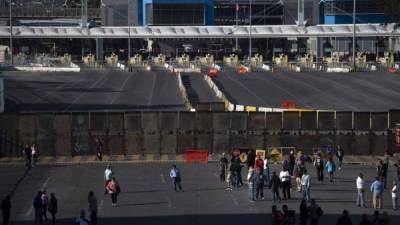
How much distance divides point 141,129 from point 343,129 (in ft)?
28.8

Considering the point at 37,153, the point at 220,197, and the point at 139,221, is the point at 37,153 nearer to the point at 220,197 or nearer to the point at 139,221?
the point at 220,197

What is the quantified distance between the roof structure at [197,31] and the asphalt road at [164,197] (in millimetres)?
91042

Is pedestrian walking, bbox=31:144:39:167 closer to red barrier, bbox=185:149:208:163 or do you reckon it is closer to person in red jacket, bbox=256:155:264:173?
red barrier, bbox=185:149:208:163

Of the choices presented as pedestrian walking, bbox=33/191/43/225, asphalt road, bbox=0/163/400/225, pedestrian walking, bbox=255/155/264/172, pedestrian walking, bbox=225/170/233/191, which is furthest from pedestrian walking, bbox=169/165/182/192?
pedestrian walking, bbox=33/191/43/225

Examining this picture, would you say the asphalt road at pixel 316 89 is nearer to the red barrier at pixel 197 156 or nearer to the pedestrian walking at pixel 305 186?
the red barrier at pixel 197 156

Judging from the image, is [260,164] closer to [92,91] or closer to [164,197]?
[164,197]

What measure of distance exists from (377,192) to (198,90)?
158 ft

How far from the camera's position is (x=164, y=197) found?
30188mm

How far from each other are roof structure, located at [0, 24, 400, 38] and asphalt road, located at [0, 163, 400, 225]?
299 feet

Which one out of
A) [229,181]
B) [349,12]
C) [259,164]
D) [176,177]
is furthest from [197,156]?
[349,12]

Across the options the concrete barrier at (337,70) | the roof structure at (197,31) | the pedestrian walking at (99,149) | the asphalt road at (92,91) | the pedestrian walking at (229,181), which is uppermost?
the roof structure at (197,31)

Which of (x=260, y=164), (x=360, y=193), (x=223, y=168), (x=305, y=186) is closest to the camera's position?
→ (x=360, y=193)

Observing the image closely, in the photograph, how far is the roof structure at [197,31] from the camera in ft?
417

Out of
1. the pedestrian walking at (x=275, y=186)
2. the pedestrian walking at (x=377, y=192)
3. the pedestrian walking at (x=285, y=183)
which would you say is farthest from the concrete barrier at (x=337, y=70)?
the pedestrian walking at (x=377, y=192)
